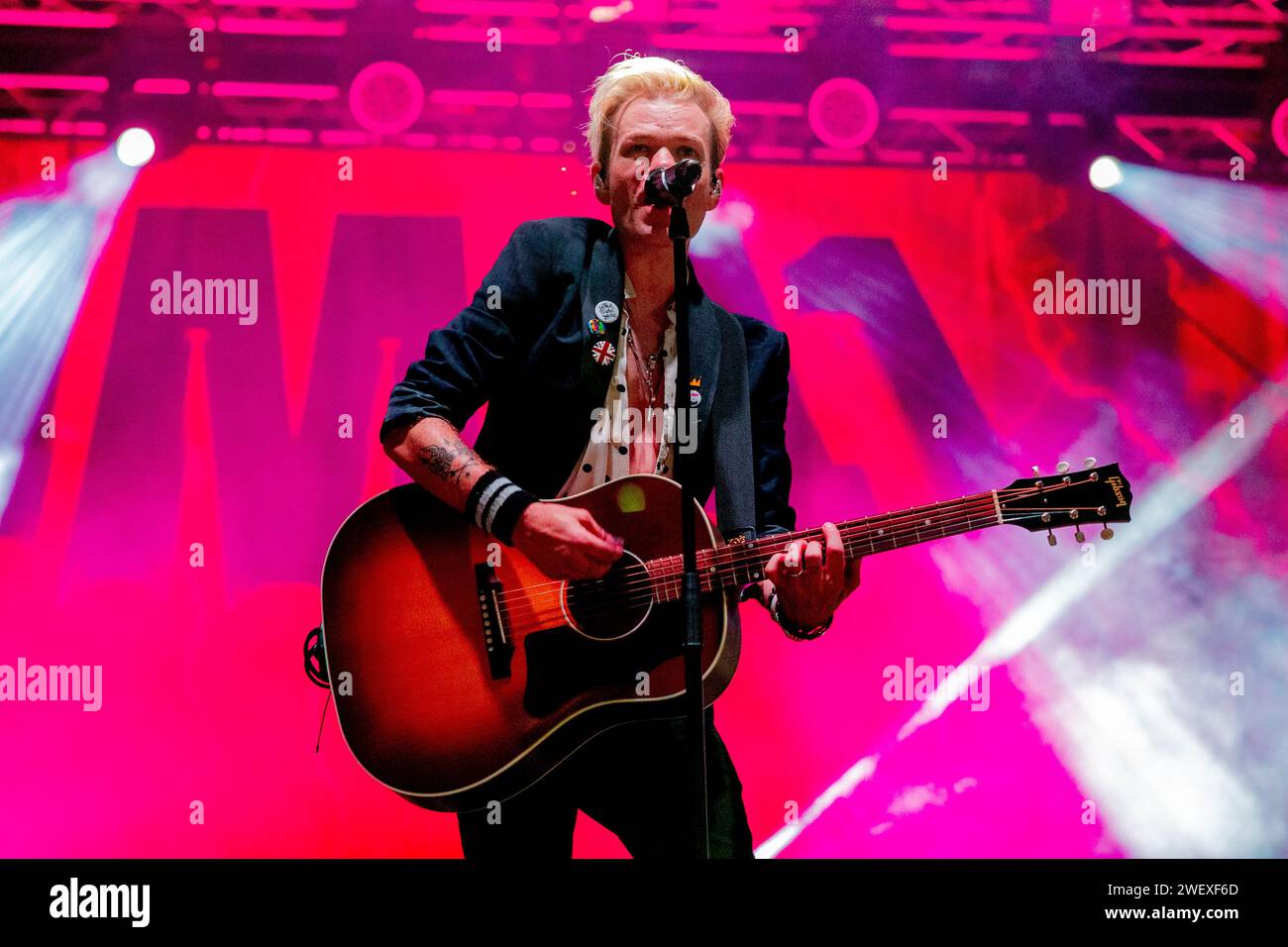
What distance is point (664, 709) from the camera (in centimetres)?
267

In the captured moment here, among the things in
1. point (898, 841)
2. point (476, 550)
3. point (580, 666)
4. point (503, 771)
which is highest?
point (476, 550)

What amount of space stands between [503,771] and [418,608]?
0.43 m

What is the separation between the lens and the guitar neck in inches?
110

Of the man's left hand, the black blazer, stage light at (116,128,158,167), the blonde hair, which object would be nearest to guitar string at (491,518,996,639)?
the man's left hand

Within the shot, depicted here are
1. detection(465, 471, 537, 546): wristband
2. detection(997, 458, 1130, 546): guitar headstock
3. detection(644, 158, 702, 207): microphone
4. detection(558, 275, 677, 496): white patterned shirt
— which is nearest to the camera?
detection(644, 158, 702, 207): microphone

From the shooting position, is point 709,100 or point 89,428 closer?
point 709,100

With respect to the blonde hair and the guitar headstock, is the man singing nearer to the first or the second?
the blonde hair

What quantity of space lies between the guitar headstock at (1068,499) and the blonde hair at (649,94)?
1078 mm

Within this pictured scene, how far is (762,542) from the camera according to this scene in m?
2.82

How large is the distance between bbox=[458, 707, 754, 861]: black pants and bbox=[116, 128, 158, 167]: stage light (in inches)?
88.0

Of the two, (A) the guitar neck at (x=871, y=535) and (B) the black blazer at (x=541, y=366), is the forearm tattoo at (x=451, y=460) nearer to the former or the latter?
(B) the black blazer at (x=541, y=366)

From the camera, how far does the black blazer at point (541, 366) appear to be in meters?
2.80

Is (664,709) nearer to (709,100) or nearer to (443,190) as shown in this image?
(709,100)
